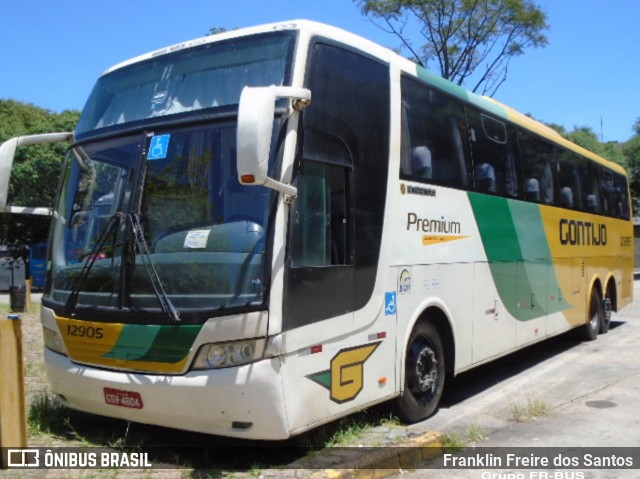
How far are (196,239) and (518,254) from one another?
17.5 ft

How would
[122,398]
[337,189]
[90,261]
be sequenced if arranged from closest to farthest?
[122,398] < [90,261] < [337,189]

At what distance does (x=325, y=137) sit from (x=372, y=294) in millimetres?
1423

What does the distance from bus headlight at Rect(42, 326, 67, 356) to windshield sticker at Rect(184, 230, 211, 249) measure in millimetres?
1526

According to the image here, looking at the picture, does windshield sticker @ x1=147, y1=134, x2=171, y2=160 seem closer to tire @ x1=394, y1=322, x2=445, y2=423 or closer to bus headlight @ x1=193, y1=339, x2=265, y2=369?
bus headlight @ x1=193, y1=339, x2=265, y2=369

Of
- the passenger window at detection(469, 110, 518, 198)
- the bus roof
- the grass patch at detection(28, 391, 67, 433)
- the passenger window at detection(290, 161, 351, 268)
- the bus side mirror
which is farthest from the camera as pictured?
the passenger window at detection(469, 110, 518, 198)

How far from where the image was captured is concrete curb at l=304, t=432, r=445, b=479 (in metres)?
4.77

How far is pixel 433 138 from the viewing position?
6871 mm

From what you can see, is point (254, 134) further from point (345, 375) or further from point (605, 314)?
point (605, 314)

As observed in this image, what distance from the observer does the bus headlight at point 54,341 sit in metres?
5.47

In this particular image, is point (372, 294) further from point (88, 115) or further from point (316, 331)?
point (88, 115)

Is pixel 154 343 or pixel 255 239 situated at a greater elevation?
pixel 255 239

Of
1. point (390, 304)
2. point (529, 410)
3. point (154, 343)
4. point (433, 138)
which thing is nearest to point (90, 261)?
point (154, 343)

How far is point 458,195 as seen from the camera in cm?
727

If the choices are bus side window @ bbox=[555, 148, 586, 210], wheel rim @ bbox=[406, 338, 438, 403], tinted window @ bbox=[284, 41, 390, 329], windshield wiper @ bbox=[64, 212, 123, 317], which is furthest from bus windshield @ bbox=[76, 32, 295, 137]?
bus side window @ bbox=[555, 148, 586, 210]
